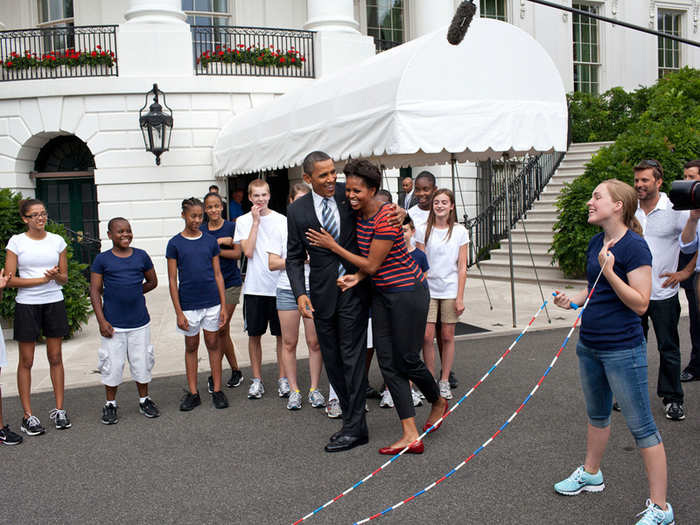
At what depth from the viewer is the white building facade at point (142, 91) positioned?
16156mm

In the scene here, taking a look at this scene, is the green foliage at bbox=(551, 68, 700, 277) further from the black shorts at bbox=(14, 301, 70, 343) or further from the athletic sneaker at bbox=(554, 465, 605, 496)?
the black shorts at bbox=(14, 301, 70, 343)

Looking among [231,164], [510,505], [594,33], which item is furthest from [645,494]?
[594,33]

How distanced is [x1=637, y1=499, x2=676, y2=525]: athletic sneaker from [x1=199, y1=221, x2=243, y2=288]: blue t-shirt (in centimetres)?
416

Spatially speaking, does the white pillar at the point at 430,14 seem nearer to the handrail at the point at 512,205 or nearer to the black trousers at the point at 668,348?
the handrail at the point at 512,205

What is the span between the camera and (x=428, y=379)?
15.6 feet

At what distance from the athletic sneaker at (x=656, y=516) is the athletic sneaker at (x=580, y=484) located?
468 millimetres

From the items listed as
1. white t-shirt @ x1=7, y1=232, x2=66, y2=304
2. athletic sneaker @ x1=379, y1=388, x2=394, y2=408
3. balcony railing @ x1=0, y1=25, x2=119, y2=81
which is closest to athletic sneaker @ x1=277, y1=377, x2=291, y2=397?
athletic sneaker @ x1=379, y1=388, x2=394, y2=408

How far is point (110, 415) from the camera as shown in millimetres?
5648

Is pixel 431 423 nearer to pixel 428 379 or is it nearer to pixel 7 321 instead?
pixel 428 379

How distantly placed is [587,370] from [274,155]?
8.55 m

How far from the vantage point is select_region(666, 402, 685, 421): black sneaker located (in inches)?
202

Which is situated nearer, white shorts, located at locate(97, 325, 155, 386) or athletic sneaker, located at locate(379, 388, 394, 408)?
white shorts, located at locate(97, 325, 155, 386)

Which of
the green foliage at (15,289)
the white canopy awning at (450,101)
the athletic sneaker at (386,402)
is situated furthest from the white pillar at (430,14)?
the athletic sneaker at (386,402)

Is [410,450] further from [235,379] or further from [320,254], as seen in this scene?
[235,379]
